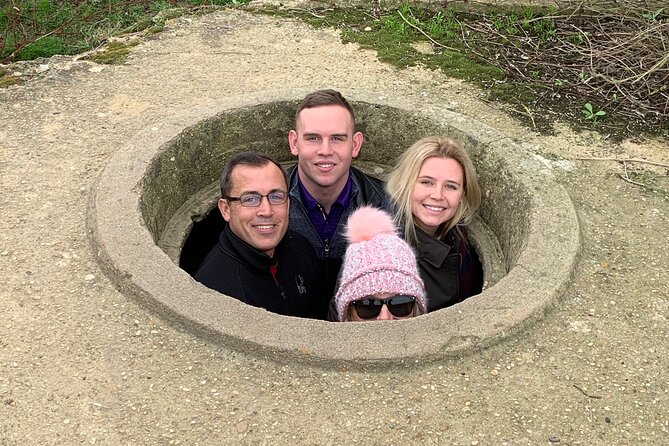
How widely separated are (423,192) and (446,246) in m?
0.35

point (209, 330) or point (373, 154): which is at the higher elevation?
point (209, 330)

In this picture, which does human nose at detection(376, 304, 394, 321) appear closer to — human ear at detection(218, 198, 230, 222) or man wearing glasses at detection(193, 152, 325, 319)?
man wearing glasses at detection(193, 152, 325, 319)

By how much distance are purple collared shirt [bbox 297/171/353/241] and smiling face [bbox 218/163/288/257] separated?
72cm

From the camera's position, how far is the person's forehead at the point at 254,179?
3.68 meters

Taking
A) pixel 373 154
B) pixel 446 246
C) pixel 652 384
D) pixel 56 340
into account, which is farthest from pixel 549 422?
pixel 373 154

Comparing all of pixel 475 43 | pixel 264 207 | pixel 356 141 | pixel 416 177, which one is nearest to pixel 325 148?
pixel 356 141

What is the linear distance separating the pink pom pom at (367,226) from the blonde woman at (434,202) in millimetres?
253

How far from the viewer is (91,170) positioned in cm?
409

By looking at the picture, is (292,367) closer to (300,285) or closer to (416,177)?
(300,285)

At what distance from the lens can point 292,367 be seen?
291 centimetres

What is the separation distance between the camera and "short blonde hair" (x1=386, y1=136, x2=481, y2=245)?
3.96 m

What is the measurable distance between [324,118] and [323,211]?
0.66 m

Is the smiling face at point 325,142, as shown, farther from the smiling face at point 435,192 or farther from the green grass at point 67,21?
the green grass at point 67,21

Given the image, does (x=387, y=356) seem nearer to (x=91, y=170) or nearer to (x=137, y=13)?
(x=91, y=170)
